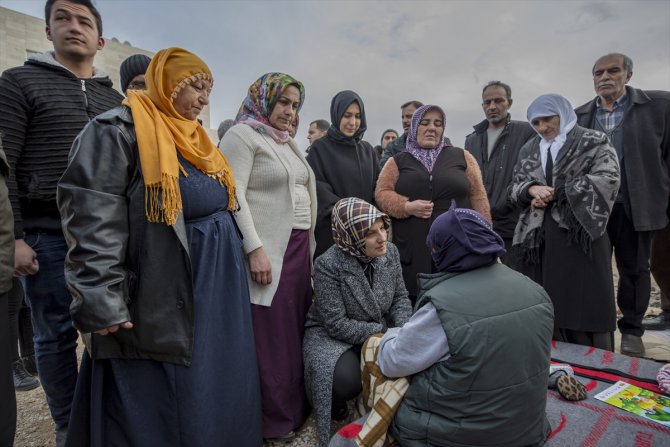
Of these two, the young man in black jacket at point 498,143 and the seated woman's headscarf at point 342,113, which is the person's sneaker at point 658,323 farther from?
the seated woman's headscarf at point 342,113

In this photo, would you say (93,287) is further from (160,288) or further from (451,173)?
(451,173)

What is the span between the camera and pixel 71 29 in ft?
6.12

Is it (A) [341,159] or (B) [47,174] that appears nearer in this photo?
(B) [47,174]

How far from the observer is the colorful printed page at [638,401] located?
78.4 inches

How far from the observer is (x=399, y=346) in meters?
1.63

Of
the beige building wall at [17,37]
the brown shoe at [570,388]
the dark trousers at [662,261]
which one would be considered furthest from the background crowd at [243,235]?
the beige building wall at [17,37]

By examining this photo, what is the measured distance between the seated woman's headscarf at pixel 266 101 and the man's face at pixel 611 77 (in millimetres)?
2685

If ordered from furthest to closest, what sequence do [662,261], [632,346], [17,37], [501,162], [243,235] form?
[17,37], [662,261], [501,162], [632,346], [243,235]

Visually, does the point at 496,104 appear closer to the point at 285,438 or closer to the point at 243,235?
the point at 243,235

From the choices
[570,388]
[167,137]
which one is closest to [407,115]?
[570,388]

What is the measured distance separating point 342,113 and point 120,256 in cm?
192

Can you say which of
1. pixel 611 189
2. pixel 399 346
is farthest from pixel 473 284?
pixel 611 189

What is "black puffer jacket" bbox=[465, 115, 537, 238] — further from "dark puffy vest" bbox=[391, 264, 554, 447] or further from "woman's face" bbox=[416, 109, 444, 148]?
"dark puffy vest" bbox=[391, 264, 554, 447]

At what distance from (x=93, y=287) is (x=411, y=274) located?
2.05 m
